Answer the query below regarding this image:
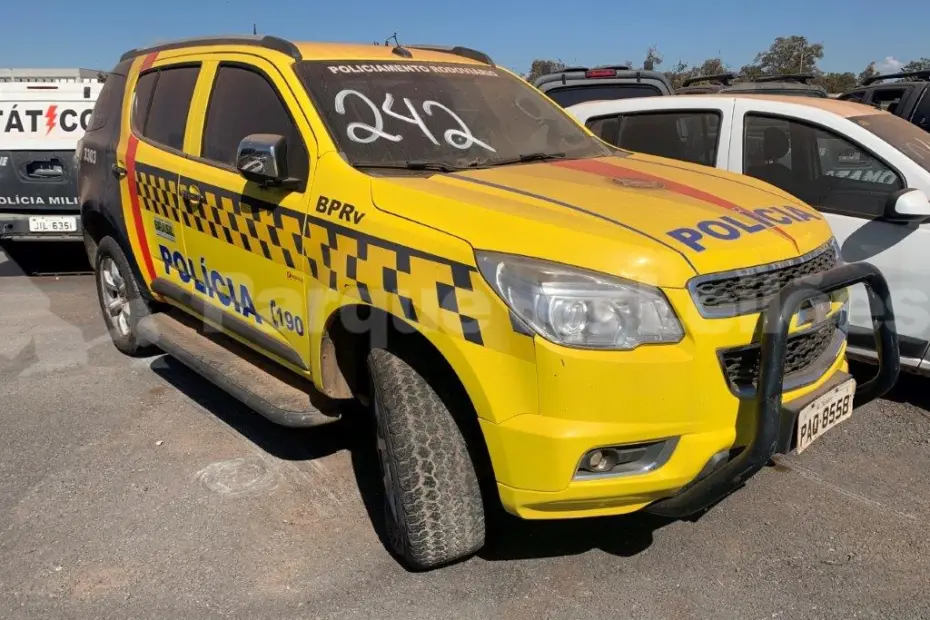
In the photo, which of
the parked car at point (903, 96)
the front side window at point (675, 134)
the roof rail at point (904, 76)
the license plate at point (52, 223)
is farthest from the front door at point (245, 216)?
the roof rail at point (904, 76)

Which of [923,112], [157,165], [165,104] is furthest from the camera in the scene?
[923,112]

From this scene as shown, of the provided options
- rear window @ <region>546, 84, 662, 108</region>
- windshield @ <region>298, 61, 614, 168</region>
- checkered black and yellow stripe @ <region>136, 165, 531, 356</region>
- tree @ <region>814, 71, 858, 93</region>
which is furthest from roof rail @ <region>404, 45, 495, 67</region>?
tree @ <region>814, 71, 858, 93</region>

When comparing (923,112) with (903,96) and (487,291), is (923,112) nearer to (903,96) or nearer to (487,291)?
(903,96)

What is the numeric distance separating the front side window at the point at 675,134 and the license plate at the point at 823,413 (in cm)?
239

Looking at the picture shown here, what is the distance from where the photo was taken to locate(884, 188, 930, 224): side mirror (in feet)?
12.5

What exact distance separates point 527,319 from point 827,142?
3025 mm

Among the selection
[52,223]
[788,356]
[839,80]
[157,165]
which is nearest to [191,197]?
[157,165]

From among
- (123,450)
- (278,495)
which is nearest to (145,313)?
(123,450)

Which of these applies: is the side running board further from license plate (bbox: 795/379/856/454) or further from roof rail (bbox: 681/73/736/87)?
roof rail (bbox: 681/73/736/87)

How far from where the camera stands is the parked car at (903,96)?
7271 mm

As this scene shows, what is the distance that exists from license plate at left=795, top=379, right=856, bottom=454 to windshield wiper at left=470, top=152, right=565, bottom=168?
155cm

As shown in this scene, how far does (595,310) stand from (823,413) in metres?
0.99

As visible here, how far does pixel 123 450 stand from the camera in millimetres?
3895

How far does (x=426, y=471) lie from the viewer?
266 cm
